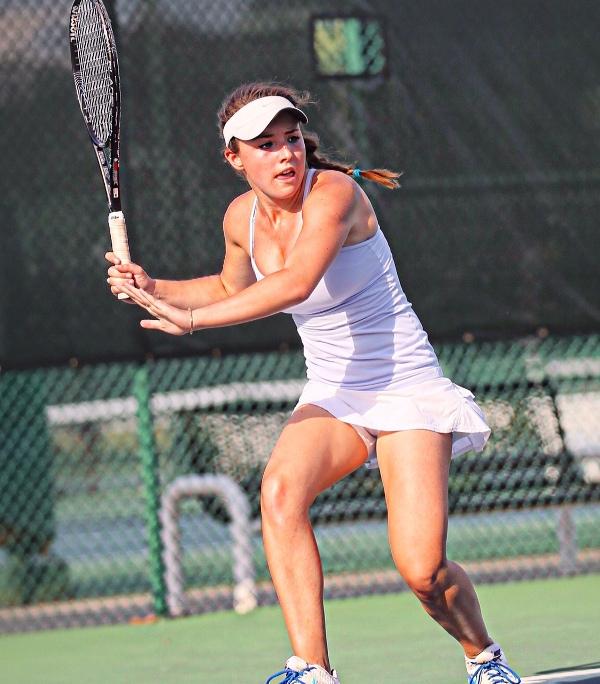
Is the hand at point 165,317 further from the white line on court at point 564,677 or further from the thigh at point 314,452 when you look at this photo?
the white line on court at point 564,677

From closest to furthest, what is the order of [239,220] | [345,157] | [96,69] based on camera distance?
[239,220] → [96,69] → [345,157]

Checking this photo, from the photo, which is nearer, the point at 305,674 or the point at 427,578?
the point at 305,674

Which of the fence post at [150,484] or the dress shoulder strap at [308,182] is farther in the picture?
the fence post at [150,484]

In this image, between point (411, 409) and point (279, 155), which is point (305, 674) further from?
point (279, 155)

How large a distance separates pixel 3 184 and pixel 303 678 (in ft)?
9.53

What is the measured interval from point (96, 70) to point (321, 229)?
1000 mm

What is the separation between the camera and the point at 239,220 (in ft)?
11.8

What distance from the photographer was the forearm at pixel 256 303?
311cm

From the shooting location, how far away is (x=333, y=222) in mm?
3236

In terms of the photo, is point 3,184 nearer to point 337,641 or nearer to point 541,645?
point 337,641

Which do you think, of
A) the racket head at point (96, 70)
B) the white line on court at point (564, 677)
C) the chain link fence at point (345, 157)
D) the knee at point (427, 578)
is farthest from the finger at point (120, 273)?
the chain link fence at point (345, 157)

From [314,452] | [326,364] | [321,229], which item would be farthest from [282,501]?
[321,229]

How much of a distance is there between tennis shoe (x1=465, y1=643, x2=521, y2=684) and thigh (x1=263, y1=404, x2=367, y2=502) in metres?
0.56

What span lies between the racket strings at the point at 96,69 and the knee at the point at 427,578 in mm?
1367
